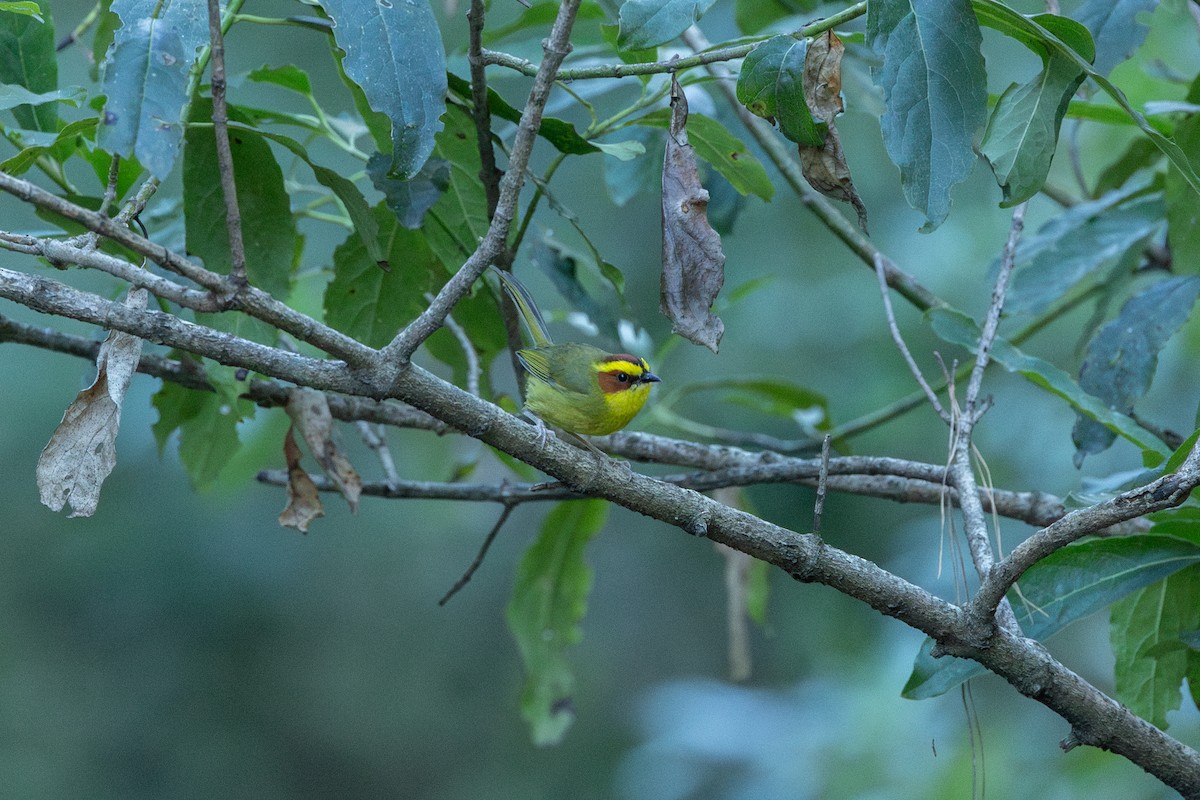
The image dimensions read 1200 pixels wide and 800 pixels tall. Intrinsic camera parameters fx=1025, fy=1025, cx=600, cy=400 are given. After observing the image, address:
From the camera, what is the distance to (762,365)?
668 cm

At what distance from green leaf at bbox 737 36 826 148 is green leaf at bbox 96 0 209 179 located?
2.87 ft

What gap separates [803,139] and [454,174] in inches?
36.1

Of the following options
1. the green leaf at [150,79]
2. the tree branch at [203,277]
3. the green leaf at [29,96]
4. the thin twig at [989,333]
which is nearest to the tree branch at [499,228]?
the tree branch at [203,277]

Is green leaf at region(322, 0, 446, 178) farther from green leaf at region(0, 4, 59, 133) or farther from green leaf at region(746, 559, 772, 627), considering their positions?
green leaf at region(746, 559, 772, 627)

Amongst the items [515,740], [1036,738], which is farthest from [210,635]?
[1036,738]

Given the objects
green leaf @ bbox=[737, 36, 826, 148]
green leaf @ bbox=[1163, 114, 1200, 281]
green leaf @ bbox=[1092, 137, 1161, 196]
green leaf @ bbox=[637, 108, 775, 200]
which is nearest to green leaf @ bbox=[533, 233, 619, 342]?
green leaf @ bbox=[637, 108, 775, 200]

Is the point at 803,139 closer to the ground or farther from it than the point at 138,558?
farther from it

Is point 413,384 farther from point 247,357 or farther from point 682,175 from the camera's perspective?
point 682,175

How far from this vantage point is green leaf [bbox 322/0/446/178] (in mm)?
1646

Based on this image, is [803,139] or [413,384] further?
[803,139]

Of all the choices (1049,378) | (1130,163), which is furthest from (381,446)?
(1130,163)

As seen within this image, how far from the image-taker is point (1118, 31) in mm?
2477

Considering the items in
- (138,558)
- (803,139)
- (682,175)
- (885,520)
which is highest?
(803,139)

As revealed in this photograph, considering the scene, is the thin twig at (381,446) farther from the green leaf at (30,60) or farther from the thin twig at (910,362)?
the thin twig at (910,362)
